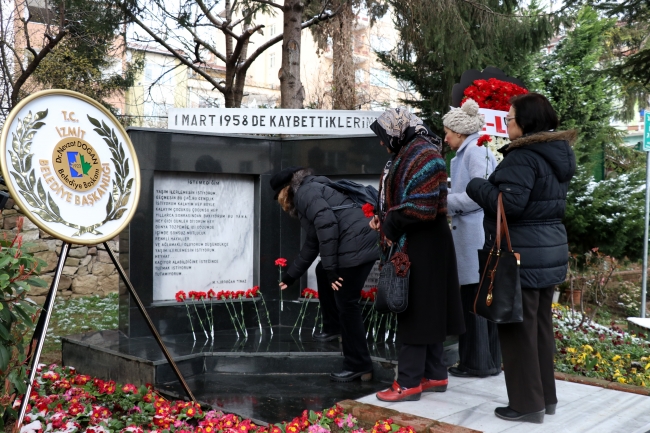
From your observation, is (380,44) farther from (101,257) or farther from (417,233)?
(417,233)

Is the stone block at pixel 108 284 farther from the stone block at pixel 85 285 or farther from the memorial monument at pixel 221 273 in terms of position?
the memorial monument at pixel 221 273

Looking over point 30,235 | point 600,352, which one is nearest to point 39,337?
point 600,352

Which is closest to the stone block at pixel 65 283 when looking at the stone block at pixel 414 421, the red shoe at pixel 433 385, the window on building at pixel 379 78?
the red shoe at pixel 433 385

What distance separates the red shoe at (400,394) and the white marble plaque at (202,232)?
2679 millimetres

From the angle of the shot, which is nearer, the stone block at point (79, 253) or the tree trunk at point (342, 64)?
the stone block at point (79, 253)

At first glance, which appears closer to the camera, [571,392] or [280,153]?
[571,392]

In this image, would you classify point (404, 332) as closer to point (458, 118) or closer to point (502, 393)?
point (502, 393)

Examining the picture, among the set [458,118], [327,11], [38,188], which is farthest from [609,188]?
[38,188]

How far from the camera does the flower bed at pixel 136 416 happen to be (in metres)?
3.46

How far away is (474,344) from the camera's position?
450 cm

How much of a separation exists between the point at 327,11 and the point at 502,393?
8790 mm

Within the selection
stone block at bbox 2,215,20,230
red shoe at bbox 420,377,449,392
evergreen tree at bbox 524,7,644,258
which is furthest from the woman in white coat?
evergreen tree at bbox 524,7,644,258

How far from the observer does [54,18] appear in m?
12.0

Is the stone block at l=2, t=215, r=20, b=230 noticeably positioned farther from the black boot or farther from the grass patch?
the black boot
